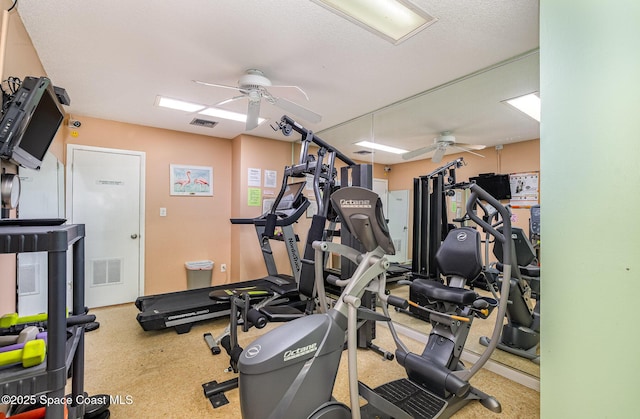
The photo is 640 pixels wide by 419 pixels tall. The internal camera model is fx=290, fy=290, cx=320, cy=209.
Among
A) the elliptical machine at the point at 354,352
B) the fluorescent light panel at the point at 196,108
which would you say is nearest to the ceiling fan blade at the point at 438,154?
the elliptical machine at the point at 354,352

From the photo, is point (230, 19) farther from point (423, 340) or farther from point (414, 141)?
point (423, 340)

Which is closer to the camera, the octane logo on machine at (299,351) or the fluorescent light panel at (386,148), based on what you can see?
the octane logo on machine at (299,351)

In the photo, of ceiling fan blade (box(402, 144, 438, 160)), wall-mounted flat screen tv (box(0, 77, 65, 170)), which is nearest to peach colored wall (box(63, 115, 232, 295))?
wall-mounted flat screen tv (box(0, 77, 65, 170))

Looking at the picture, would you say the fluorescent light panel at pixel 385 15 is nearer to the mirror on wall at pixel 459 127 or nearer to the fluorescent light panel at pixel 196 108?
the mirror on wall at pixel 459 127

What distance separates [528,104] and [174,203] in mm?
4307

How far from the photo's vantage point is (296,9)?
171cm

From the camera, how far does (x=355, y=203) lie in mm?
1554

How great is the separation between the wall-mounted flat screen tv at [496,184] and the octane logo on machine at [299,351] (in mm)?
2155

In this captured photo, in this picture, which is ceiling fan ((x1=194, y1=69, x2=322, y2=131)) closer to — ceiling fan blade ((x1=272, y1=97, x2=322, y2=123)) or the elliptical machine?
ceiling fan blade ((x1=272, y1=97, x2=322, y2=123))

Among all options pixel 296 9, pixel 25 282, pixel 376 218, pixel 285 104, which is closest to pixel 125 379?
pixel 25 282

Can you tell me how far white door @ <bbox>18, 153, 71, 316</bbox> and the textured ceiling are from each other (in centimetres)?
88

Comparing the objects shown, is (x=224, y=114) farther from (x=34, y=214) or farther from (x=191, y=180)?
(x=34, y=214)

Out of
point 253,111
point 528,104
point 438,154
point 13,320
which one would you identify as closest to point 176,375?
point 13,320

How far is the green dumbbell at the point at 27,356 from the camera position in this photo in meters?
0.87
